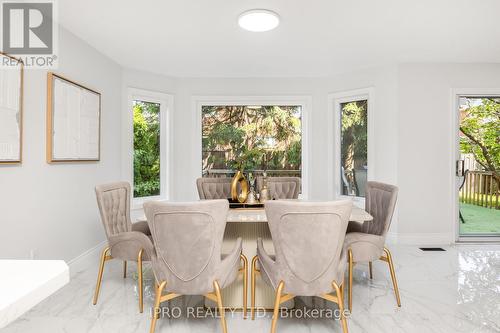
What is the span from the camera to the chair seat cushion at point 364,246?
2316mm

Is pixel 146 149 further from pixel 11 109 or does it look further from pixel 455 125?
pixel 455 125

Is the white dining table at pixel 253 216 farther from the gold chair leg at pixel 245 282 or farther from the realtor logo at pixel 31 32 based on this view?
the realtor logo at pixel 31 32

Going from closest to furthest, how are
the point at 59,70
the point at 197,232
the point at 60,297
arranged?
the point at 197,232, the point at 60,297, the point at 59,70

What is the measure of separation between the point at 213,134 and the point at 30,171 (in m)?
2.74

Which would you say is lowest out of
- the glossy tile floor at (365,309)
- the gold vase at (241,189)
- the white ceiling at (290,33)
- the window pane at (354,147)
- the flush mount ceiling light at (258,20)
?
the glossy tile floor at (365,309)

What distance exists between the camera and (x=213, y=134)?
4.93 metres

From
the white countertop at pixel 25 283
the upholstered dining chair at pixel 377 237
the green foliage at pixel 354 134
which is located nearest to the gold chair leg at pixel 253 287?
the upholstered dining chair at pixel 377 237

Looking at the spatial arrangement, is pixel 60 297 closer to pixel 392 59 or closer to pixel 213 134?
pixel 213 134

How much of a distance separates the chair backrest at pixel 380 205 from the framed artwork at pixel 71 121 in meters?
2.91

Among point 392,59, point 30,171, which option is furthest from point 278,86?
Result: point 30,171

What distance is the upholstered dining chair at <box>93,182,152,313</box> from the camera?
2283mm

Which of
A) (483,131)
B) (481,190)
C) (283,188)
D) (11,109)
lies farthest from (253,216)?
(481,190)

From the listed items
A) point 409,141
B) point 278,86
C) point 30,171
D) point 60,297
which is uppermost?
point 278,86

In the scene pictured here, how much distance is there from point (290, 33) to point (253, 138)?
6.78 feet
